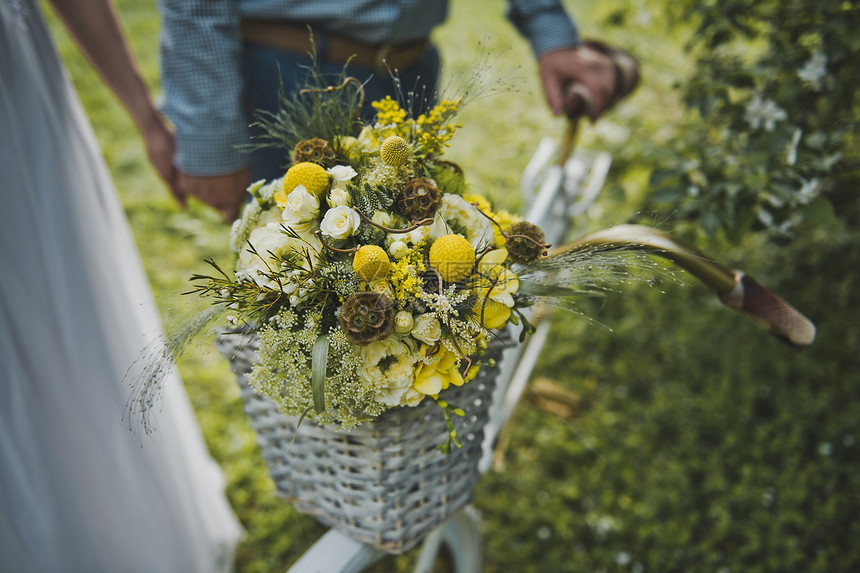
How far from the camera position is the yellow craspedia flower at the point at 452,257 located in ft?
2.33

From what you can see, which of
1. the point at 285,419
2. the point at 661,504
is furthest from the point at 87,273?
the point at 661,504

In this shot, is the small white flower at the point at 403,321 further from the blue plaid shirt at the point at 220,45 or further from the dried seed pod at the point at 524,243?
the blue plaid shirt at the point at 220,45

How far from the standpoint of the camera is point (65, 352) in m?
1.27

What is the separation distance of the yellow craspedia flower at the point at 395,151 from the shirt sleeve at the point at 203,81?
914 millimetres

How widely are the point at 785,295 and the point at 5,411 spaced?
3110 millimetres

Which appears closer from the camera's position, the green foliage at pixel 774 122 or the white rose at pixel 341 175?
the white rose at pixel 341 175

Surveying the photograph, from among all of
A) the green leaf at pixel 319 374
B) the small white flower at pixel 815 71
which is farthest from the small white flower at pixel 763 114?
the green leaf at pixel 319 374

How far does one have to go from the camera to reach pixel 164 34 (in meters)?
1.47

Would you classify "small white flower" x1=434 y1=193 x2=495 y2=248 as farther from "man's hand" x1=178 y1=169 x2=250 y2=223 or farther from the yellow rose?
"man's hand" x1=178 y1=169 x2=250 y2=223

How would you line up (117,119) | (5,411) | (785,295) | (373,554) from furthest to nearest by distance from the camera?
(117,119) < (785,295) < (5,411) < (373,554)

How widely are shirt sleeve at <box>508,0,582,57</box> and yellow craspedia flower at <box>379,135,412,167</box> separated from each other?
111 centimetres

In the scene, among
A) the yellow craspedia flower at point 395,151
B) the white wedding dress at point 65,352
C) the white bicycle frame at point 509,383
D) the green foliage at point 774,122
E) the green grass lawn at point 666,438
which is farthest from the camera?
the green grass lawn at point 666,438

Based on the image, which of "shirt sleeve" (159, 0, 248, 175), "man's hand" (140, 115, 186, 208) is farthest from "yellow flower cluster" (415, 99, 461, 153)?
"man's hand" (140, 115, 186, 208)

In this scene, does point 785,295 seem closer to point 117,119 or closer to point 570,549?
point 570,549
